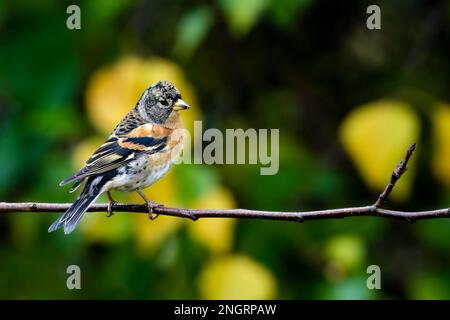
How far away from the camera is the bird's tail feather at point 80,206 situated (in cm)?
353

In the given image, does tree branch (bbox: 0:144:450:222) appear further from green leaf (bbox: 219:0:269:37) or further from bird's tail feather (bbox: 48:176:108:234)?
green leaf (bbox: 219:0:269:37)

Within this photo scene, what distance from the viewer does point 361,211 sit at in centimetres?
314

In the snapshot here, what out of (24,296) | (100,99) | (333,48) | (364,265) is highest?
(333,48)

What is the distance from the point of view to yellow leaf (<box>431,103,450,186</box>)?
18.6 feet

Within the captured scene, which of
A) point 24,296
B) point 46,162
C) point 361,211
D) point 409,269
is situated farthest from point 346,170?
point 361,211

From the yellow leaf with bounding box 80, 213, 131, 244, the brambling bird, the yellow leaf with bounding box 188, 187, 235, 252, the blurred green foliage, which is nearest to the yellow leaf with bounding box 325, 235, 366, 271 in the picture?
the blurred green foliage

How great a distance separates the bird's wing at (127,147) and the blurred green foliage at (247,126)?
3.75ft

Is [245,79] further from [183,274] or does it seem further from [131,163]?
[131,163]

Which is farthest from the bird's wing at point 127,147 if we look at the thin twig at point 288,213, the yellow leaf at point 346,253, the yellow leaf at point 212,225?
the yellow leaf at point 346,253

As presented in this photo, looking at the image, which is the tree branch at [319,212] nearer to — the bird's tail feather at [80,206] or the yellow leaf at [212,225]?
the bird's tail feather at [80,206]

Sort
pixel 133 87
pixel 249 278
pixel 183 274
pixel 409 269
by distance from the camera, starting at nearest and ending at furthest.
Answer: pixel 133 87 < pixel 249 278 < pixel 183 274 < pixel 409 269

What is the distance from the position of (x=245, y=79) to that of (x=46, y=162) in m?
1.89

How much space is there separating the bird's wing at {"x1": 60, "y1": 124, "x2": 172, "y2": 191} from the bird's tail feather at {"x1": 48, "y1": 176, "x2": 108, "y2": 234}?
0.08 m

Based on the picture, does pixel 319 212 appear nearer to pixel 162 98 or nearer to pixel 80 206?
pixel 162 98
